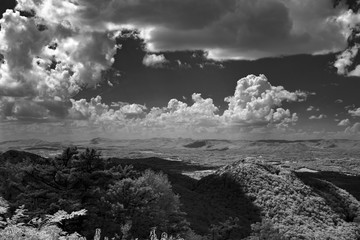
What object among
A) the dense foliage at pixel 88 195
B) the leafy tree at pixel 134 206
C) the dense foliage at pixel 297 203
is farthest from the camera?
the dense foliage at pixel 297 203

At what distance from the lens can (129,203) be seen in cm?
3628

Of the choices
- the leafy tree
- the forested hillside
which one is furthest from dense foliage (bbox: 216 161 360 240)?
the leafy tree

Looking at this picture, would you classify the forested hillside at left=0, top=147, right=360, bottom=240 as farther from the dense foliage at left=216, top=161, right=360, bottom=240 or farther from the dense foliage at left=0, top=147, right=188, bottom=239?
the dense foliage at left=216, top=161, right=360, bottom=240

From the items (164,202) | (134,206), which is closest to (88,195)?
(134,206)

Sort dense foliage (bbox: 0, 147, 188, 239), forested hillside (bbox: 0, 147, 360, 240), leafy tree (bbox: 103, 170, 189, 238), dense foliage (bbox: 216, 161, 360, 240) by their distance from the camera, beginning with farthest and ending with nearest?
1. dense foliage (bbox: 216, 161, 360, 240)
2. leafy tree (bbox: 103, 170, 189, 238)
3. forested hillside (bbox: 0, 147, 360, 240)
4. dense foliage (bbox: 0, 147, 188, 239)

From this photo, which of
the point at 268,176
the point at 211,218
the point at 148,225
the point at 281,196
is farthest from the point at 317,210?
the point at 148,225

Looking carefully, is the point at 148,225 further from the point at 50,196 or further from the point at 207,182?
the point at 207,182

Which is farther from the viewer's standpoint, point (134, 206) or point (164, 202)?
point (164, 202)

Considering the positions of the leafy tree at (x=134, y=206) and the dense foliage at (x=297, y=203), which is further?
the dense foliage at (x=297, y=203)

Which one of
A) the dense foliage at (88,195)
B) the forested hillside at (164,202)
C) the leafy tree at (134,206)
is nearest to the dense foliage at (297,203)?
the forested hillside at (164,202)

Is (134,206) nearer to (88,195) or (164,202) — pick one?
(88,195)

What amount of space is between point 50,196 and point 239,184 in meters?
100

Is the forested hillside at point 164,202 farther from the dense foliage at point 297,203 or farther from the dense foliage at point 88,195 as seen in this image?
the dense foliage at point 297,203

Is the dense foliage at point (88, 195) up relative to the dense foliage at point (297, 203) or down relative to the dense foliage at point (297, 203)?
up
